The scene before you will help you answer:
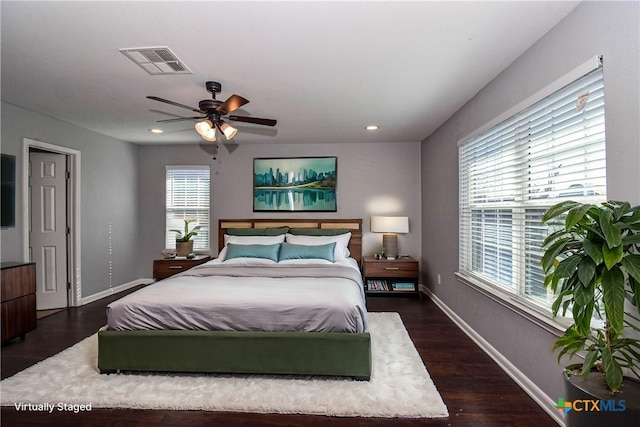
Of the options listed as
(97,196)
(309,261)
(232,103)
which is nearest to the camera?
(232,103)

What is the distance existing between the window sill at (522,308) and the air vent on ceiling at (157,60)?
3105 mm

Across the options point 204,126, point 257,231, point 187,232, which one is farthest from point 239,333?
point 187,232

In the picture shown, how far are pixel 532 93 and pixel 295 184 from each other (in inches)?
149

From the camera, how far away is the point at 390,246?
204 inches

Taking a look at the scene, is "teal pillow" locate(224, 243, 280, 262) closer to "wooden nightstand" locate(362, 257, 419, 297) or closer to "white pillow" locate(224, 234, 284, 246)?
"white pillow" locate(224, 234, 284, 246)

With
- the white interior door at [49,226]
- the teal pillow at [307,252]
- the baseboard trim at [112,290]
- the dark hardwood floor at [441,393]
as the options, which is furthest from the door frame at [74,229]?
the teal pillow at [307,252]

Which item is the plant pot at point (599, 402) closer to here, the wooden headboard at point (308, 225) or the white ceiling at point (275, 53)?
the white ceiling at point (275, 53)

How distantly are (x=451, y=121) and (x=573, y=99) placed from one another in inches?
84.0

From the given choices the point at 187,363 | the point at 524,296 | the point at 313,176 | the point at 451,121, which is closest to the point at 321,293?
the point at 187,363

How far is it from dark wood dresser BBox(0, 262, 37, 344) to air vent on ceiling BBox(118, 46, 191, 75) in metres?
2.42

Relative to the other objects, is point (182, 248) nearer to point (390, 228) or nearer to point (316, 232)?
point (316, 232)

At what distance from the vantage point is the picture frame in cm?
551

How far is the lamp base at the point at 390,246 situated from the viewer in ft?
16.9

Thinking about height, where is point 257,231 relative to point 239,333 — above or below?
above
